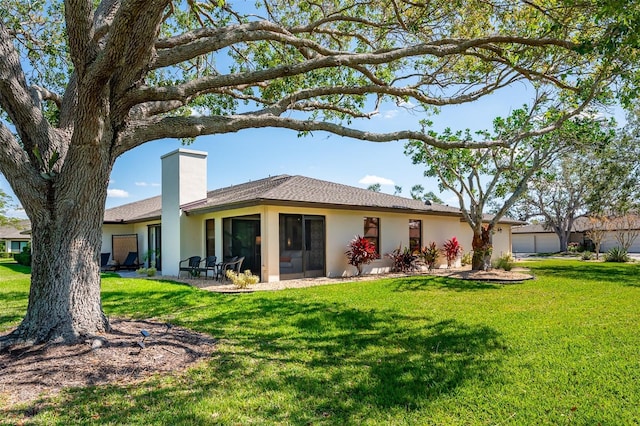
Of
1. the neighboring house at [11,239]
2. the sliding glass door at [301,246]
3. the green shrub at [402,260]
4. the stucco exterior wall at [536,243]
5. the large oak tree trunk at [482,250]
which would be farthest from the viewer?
the stucco exterior wall at [536,243]

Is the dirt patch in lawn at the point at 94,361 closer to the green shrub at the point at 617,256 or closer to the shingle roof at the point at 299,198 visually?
the shingle roof at the point at 299,198

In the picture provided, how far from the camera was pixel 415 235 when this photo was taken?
18641 millimetres

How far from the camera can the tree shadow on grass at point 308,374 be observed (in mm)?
3523

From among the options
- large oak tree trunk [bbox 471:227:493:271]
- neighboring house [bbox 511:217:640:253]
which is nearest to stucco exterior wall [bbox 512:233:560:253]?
neighboring house [bbox 511:217:640:253]

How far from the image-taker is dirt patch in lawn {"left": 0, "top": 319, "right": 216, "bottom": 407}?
163 inches

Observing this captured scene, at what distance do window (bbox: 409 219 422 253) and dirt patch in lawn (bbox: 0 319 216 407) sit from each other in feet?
45.2

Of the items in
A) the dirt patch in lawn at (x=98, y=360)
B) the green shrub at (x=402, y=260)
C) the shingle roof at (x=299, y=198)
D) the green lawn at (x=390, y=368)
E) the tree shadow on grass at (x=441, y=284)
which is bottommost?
the tree shadow on grass at (x=441, y=284)

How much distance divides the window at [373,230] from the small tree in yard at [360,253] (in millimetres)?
1278

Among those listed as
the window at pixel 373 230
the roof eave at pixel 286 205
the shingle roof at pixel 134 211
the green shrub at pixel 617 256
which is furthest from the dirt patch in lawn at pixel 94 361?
the green shrub at pixel 617 256

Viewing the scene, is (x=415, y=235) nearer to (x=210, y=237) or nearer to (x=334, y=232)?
(x=334, y=232)

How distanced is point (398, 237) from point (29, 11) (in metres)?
14.5

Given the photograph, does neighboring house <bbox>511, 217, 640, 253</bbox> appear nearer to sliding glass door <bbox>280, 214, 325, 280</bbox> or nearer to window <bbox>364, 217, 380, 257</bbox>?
window <bbox>364, 217, 380, 257</bbox>

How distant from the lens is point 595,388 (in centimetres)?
394

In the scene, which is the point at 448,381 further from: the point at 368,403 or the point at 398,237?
the point at 398,237
